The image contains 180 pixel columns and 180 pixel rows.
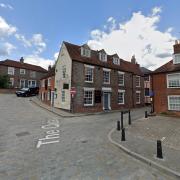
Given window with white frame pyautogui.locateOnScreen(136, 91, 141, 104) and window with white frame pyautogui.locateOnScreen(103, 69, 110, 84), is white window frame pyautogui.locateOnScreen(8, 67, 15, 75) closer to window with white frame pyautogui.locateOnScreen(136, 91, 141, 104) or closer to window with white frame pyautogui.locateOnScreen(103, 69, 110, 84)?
window with white frame pyautogui.locateOnScreen(103, 69, 110, 84)

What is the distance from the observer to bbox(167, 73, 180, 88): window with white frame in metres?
16.7

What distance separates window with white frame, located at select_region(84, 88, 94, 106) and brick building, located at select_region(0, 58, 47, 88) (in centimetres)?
2849

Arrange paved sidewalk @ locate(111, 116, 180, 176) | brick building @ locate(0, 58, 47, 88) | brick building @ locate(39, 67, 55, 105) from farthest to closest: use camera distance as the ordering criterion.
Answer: brick building @ locate(0, 58, 47, 88)
brick building @ locate(39, 67, 55, 105)
paved sidewalk @ locate(111, 116, 180, 176)

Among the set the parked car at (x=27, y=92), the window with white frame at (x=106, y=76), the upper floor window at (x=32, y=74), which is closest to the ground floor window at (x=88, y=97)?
the window with white frame at (x=106, y=76)

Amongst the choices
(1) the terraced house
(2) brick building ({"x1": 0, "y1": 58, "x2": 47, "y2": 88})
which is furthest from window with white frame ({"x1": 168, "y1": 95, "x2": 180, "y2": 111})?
(2) brick building ({"x1": 0, "y1": 58, "x2": 47, "y2": 88})

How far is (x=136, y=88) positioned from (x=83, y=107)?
12826 millimetres

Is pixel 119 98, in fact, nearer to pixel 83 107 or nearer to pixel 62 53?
pixel 83 107

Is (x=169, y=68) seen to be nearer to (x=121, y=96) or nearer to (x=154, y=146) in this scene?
(x=121, y=96)

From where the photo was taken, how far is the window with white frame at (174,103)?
16.5m

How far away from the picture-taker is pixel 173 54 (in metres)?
17.8

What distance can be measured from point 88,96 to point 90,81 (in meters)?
2.12

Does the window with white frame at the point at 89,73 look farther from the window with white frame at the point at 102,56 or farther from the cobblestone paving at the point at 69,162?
the cobblestone paving at the point at 69,162

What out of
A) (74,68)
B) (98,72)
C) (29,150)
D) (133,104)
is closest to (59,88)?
(74,68)

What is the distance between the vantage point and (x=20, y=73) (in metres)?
41.8
